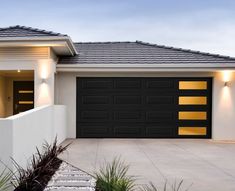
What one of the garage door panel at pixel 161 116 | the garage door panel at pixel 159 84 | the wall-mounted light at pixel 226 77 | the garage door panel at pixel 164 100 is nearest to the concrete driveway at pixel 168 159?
the garage door panel at pixel 161 116

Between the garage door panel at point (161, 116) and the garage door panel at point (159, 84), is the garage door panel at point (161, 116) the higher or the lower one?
the lower one

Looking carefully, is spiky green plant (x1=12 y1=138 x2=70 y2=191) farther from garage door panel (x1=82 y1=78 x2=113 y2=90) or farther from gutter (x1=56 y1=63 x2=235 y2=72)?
garage door panel (x1=82 y1=78 x2=113 y2=90)

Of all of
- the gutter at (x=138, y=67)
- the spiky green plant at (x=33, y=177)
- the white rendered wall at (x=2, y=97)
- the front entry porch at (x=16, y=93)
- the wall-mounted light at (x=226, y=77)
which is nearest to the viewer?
the spiky green plant at (x=33, y=177)

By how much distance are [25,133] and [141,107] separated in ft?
23.7

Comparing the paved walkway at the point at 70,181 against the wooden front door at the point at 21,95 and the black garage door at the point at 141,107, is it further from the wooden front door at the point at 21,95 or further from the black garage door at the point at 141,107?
the wooden front door at the point at 21,95

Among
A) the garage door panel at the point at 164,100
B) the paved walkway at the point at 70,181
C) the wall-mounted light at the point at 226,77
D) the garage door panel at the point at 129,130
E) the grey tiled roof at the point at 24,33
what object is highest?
the grey tiled roof at the point at 24,33

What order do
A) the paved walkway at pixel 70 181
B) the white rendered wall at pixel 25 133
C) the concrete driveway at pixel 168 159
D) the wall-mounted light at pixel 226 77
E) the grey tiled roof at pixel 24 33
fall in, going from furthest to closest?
the wall-mounted light at pixel 226 77 → the grey tiled roof at pixel 24 33 → the concrete driveway at pixel 168 159 → the paved walkway at pixel 70 181 → the white rendered wall at pixel 25 133

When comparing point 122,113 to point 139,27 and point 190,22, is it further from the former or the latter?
point 139,27

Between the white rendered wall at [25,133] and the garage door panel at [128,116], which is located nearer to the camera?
the white rendered wall at [25,133]

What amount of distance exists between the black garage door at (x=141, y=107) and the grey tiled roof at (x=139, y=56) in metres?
0.81

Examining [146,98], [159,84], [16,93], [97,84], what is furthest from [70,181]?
[16,93]

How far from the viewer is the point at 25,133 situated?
5.57m

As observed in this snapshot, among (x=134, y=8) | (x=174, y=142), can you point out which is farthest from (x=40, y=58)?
(x=134, y=8)

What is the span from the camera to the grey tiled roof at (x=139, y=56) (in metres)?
12.0
